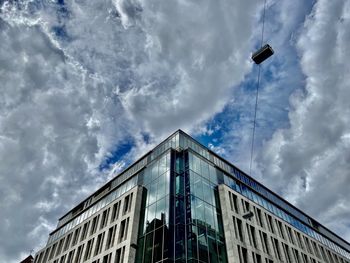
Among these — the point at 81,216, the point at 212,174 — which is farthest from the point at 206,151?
the point at 81,216

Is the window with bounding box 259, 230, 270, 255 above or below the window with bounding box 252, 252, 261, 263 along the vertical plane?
above

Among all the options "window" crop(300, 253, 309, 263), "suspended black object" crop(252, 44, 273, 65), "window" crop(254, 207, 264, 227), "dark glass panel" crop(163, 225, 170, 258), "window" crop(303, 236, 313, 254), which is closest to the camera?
"suspended black object" crop(252, 44, 273, 65)

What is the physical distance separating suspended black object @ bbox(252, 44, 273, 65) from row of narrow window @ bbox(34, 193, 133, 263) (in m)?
27.6

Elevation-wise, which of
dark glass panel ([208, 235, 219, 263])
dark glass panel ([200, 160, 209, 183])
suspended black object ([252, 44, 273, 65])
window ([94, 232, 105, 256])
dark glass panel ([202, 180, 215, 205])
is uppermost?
dark glass panel ([200, 160, 209, 183])

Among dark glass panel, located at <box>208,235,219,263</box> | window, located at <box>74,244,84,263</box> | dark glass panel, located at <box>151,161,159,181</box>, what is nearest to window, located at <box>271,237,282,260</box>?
dark glass panel, located at <box>208,235,219,263</box>

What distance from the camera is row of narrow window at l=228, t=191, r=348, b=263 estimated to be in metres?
38.1

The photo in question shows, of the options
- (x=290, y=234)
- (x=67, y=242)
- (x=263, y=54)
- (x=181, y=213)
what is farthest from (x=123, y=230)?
(x=290, y=234)

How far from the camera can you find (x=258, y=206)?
46.1 meters

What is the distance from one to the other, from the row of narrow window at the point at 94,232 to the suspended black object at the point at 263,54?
27558 millimetres

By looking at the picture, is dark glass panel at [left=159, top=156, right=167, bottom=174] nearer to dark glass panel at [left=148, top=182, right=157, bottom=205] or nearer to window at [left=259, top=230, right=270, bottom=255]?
dark glass panel at [left=148, top=182, right=157, bottom=205]

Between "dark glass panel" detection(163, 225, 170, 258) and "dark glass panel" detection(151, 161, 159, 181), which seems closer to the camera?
"dark glass panel" detection(163, 225, 170, 258)

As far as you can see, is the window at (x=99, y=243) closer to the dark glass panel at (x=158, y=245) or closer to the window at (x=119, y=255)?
the window at (x=119, y=255)

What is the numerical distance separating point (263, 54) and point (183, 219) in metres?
20.4

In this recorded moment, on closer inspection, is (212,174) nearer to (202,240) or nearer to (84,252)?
(202,240)
